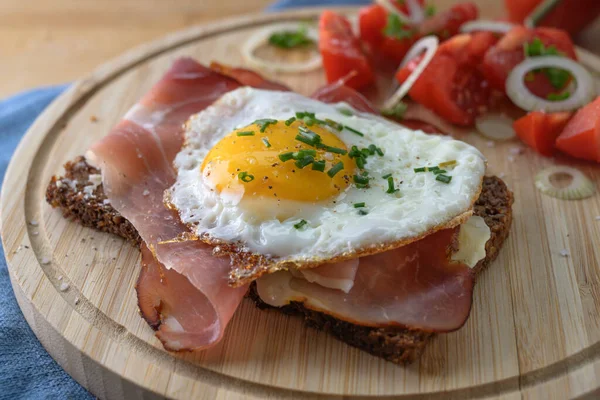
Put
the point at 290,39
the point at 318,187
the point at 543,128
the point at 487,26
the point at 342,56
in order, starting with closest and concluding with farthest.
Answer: the point at 318,187 < the point at 543,128 < the point at 342,56 < the point at 487,26 < the point at 290,39

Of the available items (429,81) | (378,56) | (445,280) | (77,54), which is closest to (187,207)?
(445,280)

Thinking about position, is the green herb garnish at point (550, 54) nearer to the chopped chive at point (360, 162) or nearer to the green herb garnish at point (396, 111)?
the green herb garnish at point (396, 111)

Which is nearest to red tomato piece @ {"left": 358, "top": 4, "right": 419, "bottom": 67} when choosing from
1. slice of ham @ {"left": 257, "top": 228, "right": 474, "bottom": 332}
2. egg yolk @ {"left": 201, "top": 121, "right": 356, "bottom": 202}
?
egg yolk @ {"left": 201, "top": 121, "right": 356, "bottom": 202}

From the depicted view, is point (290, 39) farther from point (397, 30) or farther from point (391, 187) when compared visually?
point (391, 187)

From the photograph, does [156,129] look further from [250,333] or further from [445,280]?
[445,280]

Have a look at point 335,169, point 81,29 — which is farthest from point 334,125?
point 81,29

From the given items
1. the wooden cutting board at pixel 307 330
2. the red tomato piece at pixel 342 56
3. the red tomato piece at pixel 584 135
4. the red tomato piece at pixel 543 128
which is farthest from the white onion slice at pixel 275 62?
the red tomato piece at pixel 584 135

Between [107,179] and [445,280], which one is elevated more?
[107,179]
